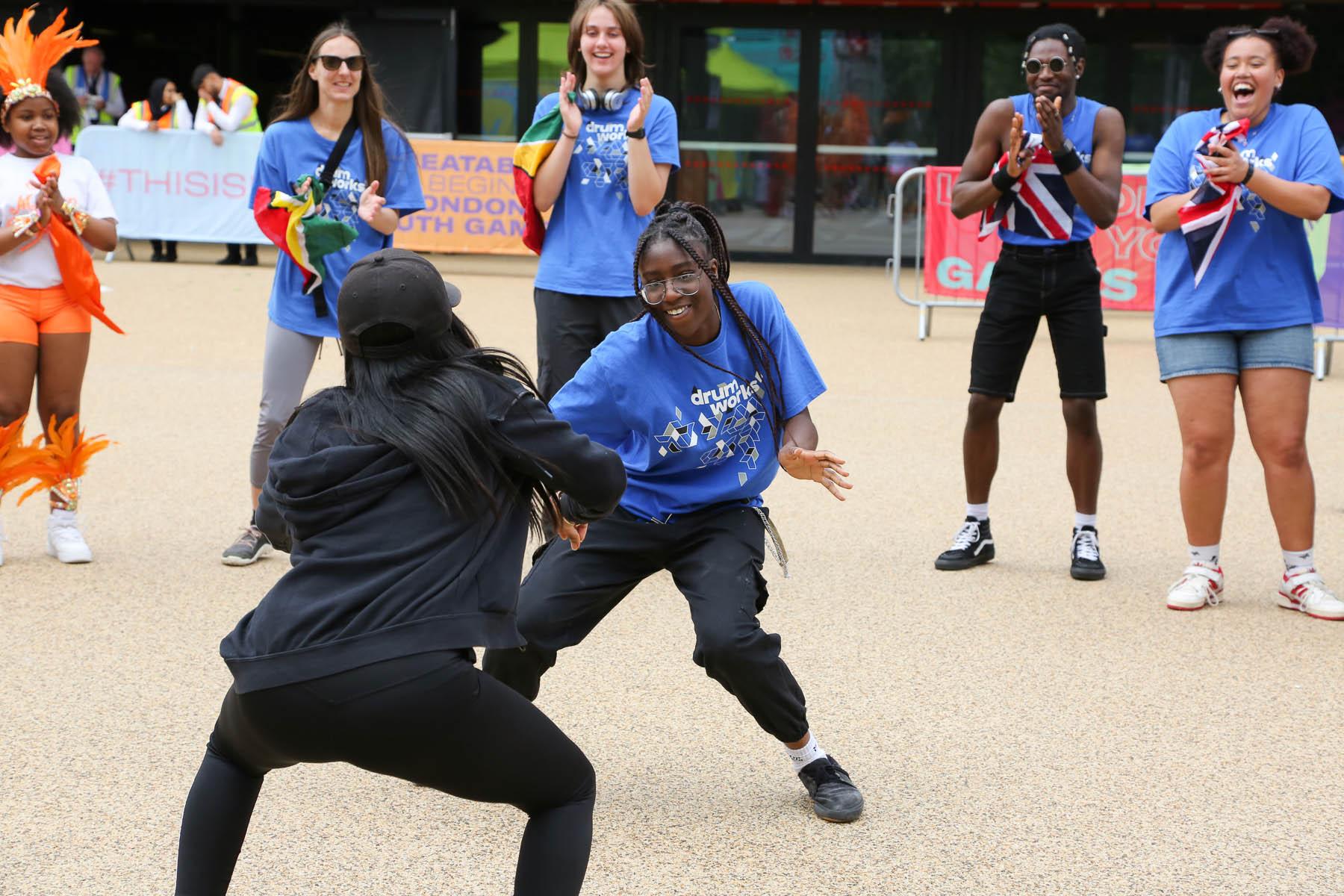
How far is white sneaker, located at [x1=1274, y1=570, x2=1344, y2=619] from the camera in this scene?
17.1ft

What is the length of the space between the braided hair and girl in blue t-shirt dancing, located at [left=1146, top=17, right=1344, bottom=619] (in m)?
1.99

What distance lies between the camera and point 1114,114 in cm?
574

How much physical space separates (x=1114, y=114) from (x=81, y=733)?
4080 mm

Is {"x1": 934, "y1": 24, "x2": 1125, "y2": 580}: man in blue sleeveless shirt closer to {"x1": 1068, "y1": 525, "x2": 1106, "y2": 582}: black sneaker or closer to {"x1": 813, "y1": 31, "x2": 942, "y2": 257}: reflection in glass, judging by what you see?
{"x1": 1068, "y1": 525, "x2": 1106, "y2": 582}: black sneaker

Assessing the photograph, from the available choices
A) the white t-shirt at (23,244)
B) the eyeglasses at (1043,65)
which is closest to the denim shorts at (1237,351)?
the eyeglasses at (1043,65)

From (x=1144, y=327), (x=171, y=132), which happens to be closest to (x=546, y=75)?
(x=171, y=132)

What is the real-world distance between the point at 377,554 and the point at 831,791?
1492 millimetres

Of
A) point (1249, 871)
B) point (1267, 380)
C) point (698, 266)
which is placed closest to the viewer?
point (1249, 871)

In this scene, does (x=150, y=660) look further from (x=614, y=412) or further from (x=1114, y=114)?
(x=1114, y=114)

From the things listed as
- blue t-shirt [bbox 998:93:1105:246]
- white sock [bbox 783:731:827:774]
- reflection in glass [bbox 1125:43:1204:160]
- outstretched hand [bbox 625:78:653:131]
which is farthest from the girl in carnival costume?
reflection in glass [bbox 1125:43:1204:160]

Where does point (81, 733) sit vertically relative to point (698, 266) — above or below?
below

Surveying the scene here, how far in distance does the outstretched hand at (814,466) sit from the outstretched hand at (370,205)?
8.47ft

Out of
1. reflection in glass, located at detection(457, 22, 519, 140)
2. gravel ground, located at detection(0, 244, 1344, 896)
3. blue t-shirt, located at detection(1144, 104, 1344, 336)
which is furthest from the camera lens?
reflection in glass, located at detection(457, 22, 519, 140)

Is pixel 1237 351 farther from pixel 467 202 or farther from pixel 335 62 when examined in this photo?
pixel 467 202
